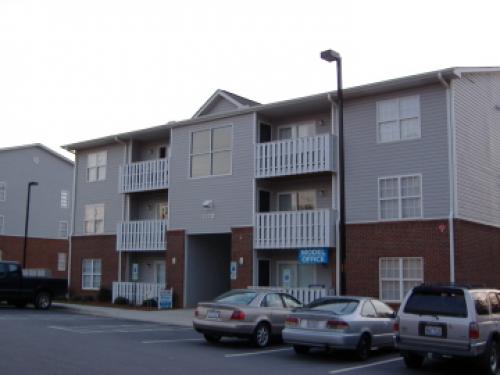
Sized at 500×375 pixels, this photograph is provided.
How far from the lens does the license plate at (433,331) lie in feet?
39.3

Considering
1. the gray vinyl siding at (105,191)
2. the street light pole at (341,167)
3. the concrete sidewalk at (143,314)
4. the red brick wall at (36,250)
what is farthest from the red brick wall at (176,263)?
A: the red brick wall at (36,250)

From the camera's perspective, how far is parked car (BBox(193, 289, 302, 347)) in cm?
1564

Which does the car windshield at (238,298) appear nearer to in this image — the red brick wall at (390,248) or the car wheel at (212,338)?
the car wheel at (212,338)

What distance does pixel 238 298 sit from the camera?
653 inches

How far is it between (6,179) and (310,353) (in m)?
37.1

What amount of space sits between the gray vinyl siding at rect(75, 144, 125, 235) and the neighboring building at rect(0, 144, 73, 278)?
12879 mm

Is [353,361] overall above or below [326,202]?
below

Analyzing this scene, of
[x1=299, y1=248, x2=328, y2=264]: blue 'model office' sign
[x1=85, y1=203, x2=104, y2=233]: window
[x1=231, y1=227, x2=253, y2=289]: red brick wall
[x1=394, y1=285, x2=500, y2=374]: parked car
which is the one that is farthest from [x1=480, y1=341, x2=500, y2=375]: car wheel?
[x1=85, y1=203, x2=104, y2=233]: window

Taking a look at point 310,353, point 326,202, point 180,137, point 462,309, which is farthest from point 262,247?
point 462,309

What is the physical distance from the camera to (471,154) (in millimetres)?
22688

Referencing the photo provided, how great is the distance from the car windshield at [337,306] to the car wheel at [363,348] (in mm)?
634

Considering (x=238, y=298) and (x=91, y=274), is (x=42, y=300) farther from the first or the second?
(x=238, y=298)

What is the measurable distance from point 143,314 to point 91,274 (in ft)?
30.8

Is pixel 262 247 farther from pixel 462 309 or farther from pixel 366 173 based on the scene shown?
pixel 462 309
